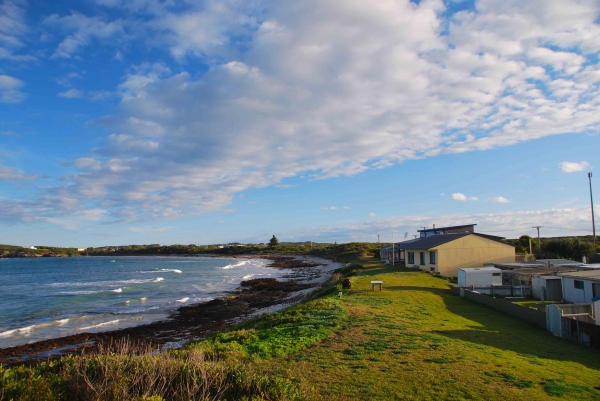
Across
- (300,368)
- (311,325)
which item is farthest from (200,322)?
(300,368)

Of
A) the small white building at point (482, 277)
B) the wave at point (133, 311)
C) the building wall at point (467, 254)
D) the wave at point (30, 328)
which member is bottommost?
the wave at point (133, 311)

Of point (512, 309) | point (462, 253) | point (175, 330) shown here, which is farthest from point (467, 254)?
point (175, 330)

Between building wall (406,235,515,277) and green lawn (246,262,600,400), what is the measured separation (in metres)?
16.5

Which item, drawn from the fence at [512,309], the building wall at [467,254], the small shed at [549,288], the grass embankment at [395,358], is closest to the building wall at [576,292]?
the small shed at [549,288]

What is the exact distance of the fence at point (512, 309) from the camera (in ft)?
48.6

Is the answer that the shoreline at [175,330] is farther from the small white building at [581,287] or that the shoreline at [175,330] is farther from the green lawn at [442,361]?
the small white building at [581,287]

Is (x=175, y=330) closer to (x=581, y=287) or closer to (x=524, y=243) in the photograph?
(x=581, y=287)

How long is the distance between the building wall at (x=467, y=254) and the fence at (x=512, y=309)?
38.0 feet

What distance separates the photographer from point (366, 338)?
1226cm

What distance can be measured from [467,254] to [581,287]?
1449 cm

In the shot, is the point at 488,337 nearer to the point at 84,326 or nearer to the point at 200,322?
the point at 200,322

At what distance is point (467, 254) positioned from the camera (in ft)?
110

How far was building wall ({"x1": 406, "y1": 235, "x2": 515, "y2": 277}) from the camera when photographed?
33.0 metres

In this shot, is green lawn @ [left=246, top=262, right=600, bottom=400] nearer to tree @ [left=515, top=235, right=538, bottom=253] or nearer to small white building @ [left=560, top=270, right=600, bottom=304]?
small white building @ [left=560, top=270, right=600, bottom=304]
